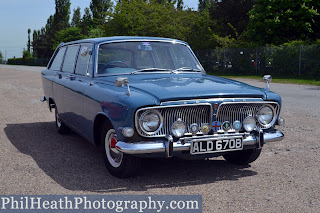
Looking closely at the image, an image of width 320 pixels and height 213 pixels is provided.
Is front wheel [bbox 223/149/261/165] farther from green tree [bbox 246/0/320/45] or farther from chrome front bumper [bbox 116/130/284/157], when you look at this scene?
green tree [bbox 246/0/320/45]

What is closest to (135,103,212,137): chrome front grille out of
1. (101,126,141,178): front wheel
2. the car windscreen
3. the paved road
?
(101,126,141,178): front wheel

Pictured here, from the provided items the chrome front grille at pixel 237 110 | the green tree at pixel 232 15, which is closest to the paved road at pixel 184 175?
the chrome front grille at pixel 237 110

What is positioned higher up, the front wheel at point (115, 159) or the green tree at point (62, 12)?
the green tree at point (62, 12)

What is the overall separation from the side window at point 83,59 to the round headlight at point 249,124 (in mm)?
2381

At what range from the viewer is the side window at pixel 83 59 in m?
5.74

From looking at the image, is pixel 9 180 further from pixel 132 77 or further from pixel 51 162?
pixel 132 77

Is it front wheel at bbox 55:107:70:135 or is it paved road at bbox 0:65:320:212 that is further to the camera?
front wheel at bbox 55:107:70:135

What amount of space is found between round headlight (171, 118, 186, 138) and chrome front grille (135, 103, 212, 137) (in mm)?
57

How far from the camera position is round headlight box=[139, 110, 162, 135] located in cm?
420

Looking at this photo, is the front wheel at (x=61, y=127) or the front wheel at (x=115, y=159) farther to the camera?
the front wheel at (x=61, y=127)

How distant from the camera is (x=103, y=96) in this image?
4.70 m

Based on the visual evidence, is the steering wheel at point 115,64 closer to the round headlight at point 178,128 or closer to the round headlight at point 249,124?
the round headlight at point 178,128

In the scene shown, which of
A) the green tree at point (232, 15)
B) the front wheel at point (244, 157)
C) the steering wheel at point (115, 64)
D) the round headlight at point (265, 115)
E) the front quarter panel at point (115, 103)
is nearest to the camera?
the front quarter panel at point (115, 103)

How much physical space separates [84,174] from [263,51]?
25061 mm
